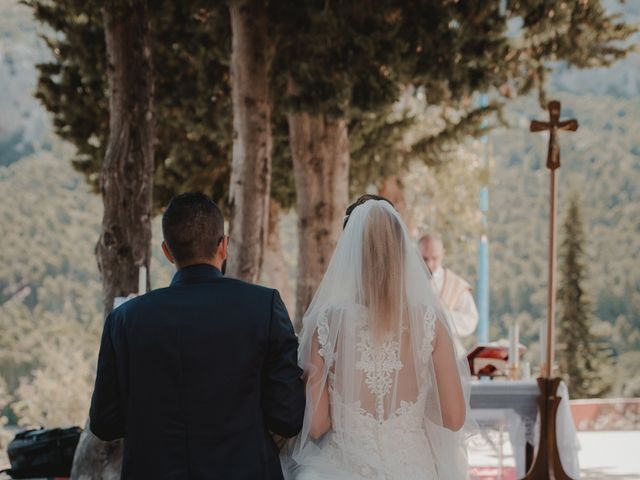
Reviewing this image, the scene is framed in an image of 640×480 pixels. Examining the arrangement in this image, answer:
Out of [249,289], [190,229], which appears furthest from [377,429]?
[190,229]

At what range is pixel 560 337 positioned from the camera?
3178cm

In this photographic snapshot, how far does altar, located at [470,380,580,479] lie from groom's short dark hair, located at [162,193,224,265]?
3468 millimetres

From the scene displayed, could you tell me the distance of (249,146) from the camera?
8461 mm

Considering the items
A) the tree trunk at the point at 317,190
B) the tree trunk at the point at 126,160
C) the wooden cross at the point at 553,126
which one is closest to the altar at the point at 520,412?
the wooden cross at the point at 553,126

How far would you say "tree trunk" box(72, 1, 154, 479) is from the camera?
21.5 feet

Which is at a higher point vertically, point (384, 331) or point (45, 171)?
point (45, 171)

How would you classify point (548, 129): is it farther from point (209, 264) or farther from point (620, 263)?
point (620, 263)

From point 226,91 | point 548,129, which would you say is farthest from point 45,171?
point 548,129

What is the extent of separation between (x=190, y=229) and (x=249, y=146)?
17.8 ft

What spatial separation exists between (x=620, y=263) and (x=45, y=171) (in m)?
32.7

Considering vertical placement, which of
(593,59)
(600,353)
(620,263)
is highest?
(593,59)

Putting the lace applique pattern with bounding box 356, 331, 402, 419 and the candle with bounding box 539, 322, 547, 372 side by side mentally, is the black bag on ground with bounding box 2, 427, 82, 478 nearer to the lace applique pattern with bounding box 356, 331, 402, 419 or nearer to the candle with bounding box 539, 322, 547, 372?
the candle with bounding box 539, 322, 547, 372

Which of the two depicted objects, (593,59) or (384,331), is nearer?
(384,331)

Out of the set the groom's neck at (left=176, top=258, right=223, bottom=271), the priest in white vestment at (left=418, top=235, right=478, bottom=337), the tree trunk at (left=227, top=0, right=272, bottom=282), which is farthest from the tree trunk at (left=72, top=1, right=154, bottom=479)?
the groom's neck at (left=176, top=258, right=223, bottom=271)
